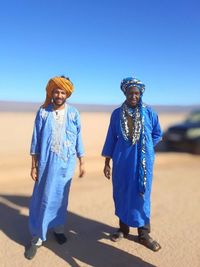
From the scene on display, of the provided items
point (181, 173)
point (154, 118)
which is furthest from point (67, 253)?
point (181, 173)

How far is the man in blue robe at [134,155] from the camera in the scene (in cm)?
402

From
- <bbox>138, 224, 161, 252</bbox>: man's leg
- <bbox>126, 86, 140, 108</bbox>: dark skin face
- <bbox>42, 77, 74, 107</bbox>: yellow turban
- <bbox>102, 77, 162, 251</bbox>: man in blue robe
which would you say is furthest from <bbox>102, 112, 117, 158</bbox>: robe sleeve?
<bbox>138, 224, 161, 252</bbox>: man's leg

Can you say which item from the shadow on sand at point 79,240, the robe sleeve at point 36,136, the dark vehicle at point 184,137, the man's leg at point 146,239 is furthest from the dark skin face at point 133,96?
the dark vehicle at point 184,137

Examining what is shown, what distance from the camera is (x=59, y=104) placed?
4.02 metres

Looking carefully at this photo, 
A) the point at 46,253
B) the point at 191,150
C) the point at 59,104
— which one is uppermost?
the point at 59,104

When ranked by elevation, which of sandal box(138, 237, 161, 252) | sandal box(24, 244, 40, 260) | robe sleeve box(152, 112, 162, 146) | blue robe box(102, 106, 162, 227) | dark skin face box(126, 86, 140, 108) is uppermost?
dark skin face box(126, 86, 140, 108)

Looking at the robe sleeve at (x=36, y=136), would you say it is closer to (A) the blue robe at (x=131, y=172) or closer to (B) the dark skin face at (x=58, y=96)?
(B) the dark skin face at (x=58, y=96)

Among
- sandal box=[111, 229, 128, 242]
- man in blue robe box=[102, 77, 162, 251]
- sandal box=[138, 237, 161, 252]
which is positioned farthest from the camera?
sandal box=[111, 229, 128, 242]

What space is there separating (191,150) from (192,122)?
129 centimetres

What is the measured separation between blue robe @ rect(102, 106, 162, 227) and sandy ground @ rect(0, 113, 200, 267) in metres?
0.41

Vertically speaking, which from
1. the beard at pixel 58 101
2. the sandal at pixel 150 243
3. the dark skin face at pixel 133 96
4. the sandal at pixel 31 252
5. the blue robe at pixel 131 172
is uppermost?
the dark skin face at pixel 133 96

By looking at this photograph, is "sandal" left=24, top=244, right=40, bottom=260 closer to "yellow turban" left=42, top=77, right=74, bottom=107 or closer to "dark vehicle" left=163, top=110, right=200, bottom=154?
"yellow turban" left=42, top=77, right=74, bottom=107

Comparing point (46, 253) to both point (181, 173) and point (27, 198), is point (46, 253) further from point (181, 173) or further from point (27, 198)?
point (181, 173)

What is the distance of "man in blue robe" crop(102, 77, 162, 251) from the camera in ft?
13.2
